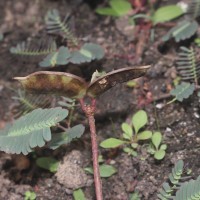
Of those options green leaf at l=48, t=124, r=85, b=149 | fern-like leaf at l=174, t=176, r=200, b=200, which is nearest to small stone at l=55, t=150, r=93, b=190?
green leaf at l=48, t=124, r=85, b=149

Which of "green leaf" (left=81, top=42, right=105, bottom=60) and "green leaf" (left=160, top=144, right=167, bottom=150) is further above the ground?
"green leaf" (left=81, top=42, right=105, bottom=60)

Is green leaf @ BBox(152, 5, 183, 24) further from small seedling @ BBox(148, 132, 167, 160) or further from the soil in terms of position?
small seedling @ BBox(148, 132, 167, 160)

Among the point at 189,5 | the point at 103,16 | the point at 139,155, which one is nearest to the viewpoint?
the point at 139,155

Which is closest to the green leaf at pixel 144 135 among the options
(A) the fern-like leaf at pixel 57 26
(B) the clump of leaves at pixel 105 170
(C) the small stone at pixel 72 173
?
(B) the clump of leaves at pixel 105 170

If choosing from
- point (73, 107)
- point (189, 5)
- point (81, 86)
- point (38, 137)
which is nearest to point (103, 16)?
point (189, 5)

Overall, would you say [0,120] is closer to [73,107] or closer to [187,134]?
[73,107]

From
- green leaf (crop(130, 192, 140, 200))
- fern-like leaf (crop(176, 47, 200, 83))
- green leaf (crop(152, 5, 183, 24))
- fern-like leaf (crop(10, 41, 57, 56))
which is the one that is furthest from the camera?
green leaf (crop(152, 5, 183, 24))

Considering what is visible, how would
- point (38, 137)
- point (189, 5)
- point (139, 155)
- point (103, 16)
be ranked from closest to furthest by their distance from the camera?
point (38, 137), point (139, 155), point (189, 5), point (103, 16)

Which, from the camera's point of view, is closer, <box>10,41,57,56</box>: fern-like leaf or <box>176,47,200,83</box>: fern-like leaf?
<box>176,47,200,83</box>: fern-like leaf
